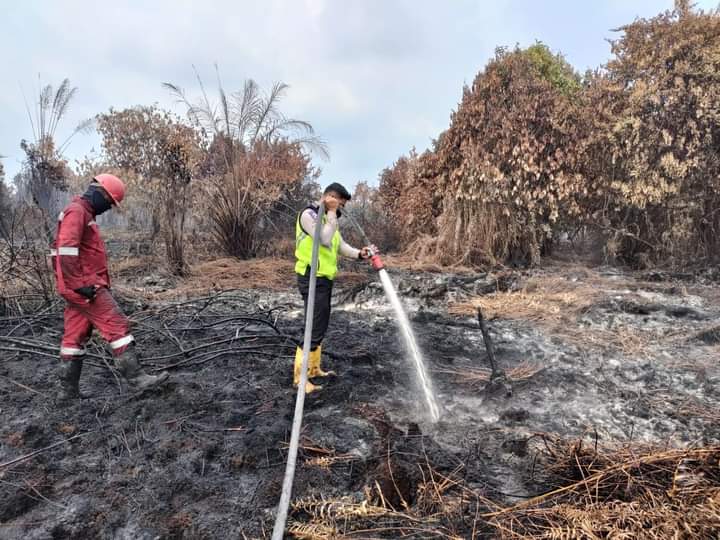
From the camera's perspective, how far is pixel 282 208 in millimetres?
16203

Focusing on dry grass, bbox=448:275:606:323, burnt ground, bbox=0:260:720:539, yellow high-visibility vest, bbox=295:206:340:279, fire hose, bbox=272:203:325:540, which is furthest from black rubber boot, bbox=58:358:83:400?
dry grass, bbox=448:275:606:323

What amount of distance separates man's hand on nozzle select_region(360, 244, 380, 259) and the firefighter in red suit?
1990 mm

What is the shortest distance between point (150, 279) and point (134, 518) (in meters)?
7.02

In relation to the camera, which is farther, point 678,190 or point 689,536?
point 678,190

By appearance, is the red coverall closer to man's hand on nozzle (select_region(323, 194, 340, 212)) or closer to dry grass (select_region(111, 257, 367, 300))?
man's hand on nozzle (select_region(323, 194, 340, 212))

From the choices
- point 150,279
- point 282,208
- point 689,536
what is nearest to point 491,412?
point 689,536

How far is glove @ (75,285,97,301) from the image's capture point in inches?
129

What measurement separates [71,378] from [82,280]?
0.84m

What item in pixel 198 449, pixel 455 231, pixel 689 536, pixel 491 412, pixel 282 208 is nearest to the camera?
pixel 689 536

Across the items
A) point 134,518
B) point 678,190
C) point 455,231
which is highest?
point 678,190

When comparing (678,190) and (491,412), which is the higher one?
(678,190)

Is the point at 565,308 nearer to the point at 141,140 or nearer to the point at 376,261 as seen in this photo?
the point at 376,261

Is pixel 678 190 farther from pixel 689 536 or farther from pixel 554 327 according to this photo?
pixel 689 536

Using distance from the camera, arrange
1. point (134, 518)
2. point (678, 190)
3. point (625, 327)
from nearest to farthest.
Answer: point (134, 518), point (625, 327), point (678, 190)
